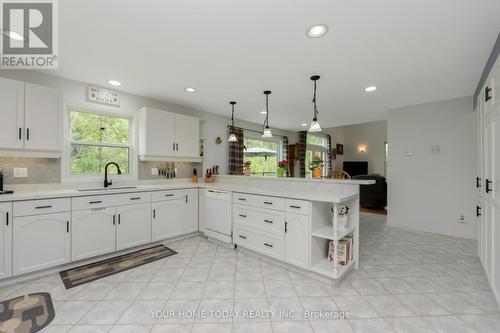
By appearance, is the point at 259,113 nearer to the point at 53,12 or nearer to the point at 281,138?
the point at 281,138

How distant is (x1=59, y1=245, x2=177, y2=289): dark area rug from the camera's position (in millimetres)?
2271

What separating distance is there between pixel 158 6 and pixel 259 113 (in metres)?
3.25

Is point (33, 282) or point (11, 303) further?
point (33, 282)

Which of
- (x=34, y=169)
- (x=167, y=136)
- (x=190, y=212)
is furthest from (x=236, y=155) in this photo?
(x=34, y=169)

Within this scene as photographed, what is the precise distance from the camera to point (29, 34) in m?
1.94

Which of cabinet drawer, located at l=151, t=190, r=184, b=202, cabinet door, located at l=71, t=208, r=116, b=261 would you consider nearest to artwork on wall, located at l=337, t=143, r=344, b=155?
cabinet drawer, located at l=151, t=190, r=184, b=202

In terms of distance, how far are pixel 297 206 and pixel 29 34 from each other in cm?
305

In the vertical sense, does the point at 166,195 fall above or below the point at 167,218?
above

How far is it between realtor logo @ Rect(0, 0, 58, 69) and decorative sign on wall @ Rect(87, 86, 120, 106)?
538mm

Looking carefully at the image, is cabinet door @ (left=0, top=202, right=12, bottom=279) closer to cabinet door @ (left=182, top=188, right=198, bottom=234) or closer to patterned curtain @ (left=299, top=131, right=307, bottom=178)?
cabinet door @ (left=182, top=188, right=198, bottom=234)

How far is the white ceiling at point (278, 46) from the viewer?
5.28ft

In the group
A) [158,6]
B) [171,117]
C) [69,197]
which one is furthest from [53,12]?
[171,117]

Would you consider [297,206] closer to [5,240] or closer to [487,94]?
[487,94]

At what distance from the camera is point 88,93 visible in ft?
10.1
